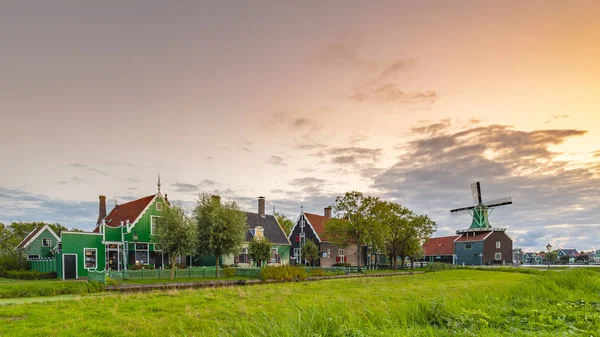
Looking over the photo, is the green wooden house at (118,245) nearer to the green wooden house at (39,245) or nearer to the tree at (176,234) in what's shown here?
the tree at (176,234)

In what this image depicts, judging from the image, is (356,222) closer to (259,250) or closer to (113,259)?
(259,250)

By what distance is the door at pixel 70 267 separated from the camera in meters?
35.3

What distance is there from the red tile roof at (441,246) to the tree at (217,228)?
59.1 meters

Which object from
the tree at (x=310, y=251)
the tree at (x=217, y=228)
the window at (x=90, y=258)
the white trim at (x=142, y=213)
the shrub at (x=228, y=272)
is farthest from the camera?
the tree at (x=310, y=251)

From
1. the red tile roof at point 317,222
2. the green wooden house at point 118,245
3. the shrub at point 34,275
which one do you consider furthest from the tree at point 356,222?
the shrub at point 34,275

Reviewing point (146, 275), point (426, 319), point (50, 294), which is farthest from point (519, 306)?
point (146, 275)

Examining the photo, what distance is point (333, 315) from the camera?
21.1 feet

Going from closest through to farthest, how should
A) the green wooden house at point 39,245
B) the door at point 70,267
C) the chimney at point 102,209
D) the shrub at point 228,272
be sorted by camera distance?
the door at point 70,267 → the shrub at point 228,272 → the green wooden house at point 39,245 → the chimney at point 102,209

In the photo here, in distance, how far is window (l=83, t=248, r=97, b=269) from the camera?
36.8 m

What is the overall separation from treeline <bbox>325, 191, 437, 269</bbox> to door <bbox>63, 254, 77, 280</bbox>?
96.2 ft

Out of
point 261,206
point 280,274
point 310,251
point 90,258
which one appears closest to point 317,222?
point 310,251

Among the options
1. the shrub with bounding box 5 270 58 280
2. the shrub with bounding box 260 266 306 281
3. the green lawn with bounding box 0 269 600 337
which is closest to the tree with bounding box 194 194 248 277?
the shrub with bounding box 260 266 306 281

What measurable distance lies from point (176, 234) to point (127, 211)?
49.1 ft

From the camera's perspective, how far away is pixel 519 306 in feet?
33.4
